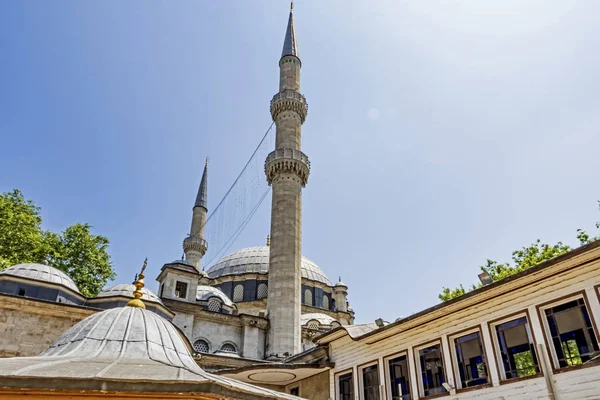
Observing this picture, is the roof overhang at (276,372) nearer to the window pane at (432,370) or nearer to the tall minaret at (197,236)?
the window pane at (432,370)

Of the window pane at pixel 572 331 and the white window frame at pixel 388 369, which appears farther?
the white window frame at pixel 388 369

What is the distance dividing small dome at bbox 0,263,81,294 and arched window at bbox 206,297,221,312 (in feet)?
28.6

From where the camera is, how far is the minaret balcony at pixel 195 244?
34.1 metres

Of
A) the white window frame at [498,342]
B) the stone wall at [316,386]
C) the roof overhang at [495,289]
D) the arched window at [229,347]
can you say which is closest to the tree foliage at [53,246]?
the arched window at [229,347]

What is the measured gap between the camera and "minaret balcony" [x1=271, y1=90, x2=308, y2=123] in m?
28.9

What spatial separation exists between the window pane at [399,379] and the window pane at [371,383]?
62cm

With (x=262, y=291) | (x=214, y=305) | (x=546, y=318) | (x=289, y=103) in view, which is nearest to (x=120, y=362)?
(x=546, y=318)

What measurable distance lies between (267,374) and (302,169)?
14.5m

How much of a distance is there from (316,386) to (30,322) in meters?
10.7

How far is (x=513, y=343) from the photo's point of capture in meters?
9.86

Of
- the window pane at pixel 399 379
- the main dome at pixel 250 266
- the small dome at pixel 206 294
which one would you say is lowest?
the window pane at pixel 399 379

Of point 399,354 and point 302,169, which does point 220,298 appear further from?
point 399,354

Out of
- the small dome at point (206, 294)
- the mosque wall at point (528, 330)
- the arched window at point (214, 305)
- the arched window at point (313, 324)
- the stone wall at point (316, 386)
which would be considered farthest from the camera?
the arched window at point (313, 324)

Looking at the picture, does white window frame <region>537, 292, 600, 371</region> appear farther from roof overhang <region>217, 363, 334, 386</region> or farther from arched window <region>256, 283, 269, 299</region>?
arched window <region>256, 283, 269, 299</region>
